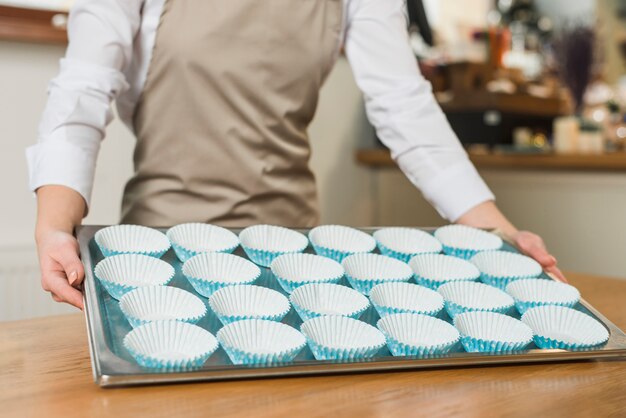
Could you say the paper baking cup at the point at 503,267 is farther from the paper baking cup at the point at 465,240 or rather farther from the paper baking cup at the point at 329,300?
the paper baking cup at the point at 329,300

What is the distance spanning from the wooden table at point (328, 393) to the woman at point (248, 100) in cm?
50

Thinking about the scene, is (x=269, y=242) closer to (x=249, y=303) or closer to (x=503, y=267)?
(x=249, y=303)

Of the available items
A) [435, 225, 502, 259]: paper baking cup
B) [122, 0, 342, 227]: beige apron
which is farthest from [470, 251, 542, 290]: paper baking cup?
[122, 0, 342, 227]: beige apron

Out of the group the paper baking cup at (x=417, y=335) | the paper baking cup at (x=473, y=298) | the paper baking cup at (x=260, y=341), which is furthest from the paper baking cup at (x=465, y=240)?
the paper baking cup at (x=260, y=341)

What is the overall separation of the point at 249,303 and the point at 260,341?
80 mm

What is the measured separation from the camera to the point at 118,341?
639mm

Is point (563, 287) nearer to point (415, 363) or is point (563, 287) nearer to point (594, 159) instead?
point (415, 363)

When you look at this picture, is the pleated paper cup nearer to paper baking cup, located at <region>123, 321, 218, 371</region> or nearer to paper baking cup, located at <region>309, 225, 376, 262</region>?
paper baking cup, located at <region>309, 225, 376, 262</region>

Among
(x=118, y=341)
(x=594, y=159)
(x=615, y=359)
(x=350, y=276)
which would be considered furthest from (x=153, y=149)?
(x=594, y=159)

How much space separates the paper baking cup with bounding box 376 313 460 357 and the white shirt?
50cm

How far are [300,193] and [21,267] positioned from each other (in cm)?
83

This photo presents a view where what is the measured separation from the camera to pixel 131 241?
32.7 inches

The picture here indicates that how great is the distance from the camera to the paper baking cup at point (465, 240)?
95 centimetres

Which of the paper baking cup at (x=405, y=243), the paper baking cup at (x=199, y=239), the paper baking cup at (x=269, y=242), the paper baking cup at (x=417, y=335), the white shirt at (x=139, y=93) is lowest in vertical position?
the paper baking cup at (x=199, y=239)
